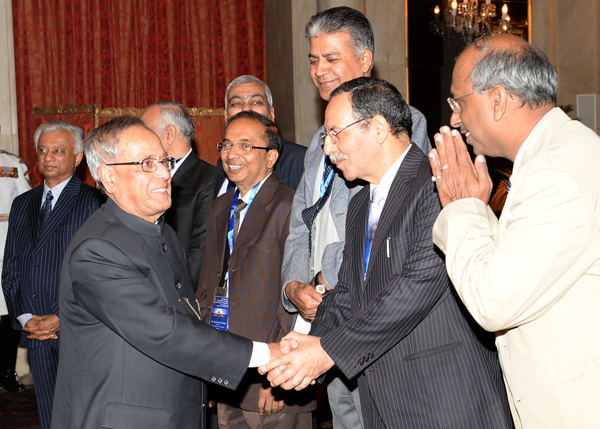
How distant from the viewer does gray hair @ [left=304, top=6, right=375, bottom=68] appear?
320cm

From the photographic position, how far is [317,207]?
2.99 meters

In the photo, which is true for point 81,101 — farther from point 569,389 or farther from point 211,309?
point 569,389

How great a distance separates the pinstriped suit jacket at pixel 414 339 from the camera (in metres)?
2.14

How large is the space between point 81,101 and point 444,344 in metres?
6.48

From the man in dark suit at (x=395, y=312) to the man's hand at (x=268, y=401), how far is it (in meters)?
0.74

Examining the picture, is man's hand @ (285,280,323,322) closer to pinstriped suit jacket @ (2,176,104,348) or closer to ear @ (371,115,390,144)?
ear @ (371,115,390,144)

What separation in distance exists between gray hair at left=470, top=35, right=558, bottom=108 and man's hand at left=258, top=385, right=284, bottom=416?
71.2 inches

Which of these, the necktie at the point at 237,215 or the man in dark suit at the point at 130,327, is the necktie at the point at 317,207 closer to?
the necktie at the point at 237,215

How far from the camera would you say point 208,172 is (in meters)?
4.14

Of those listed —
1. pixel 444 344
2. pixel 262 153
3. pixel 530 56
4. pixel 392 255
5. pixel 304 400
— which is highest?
pixel 530 56

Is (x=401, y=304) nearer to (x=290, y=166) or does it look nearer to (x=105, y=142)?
(x=105, y=142)

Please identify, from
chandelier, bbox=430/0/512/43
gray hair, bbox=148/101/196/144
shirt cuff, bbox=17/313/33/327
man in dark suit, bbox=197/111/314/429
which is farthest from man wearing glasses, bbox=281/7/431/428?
chandelier, bbox=430/0/512/43

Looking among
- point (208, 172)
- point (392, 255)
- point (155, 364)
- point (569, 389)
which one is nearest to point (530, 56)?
point (392, 255)

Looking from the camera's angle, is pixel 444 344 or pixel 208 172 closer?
pixel 444 344
